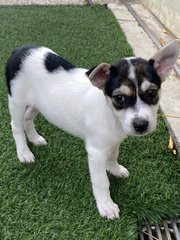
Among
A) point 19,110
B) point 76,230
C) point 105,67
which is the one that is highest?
point 105,67

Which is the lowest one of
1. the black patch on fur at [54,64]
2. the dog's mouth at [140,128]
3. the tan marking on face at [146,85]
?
the black patch on fur at [54,64]

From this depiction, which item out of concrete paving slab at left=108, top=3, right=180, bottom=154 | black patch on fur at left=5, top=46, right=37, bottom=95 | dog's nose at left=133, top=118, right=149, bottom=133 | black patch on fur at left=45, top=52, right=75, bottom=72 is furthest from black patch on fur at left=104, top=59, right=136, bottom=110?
concrete paving slab at left=108, top=3, right=180, bottom=154

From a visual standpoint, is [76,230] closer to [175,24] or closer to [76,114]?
[76,114]

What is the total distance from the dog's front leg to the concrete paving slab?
35.1 inches

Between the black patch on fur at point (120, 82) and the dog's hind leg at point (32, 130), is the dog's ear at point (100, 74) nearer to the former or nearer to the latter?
the black patch on fur at point (120, 82)

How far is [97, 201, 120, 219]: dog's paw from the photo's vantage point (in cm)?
297

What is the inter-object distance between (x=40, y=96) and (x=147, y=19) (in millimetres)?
4009

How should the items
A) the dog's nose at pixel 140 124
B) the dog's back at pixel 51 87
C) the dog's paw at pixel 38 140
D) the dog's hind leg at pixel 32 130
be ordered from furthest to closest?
the dog's paw at pixel 38 140 < the dog's hind leg at pixel 32 130 < the dog's back at pixel 51 87 < the dog's nose at pixel 140 124

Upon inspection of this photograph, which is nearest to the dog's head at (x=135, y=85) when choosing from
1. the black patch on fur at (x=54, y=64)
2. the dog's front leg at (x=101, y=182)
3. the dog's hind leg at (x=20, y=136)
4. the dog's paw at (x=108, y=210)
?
the dog's front leg at (x=101, y=182)

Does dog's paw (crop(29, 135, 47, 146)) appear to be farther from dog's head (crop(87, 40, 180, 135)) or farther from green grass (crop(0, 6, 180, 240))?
dog's head (crop(87, 40, 180, 135))

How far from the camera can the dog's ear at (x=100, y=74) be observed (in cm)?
258

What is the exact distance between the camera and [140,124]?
2529 millimetres

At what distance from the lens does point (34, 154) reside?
367 cm

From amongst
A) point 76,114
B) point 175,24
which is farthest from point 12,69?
point 175,24
